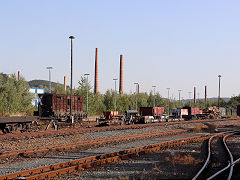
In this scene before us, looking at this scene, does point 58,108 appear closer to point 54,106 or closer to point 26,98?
point 54,106

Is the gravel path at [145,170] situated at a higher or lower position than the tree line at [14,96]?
lower

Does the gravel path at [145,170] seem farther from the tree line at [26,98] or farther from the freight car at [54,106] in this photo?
the tree line at [26,98]

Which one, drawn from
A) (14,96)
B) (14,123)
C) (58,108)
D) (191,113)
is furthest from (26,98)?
(14,123)

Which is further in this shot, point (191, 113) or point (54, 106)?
point (191, 113)

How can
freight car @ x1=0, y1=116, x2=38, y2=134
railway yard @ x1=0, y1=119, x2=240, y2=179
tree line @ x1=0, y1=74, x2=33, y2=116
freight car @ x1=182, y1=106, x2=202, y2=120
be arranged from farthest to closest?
freight car @ x1=182, y1=106, x2=202, y2=120 < tree line @ x1=0, y1=74, x2=33, y2=116 < freight car @ x1=0, y1=116, x2=38, y2=134 < railway yard @ x1=0, y1=119, x2=240, y2=179

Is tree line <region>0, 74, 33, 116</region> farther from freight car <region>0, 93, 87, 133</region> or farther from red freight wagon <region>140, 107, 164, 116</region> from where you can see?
red freight wagon <region>140, 107, 164, 116</region>

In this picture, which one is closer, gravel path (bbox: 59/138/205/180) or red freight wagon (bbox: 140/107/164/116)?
gravel path (bbox: 59/138/205/180)

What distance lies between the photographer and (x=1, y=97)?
51.8 meters

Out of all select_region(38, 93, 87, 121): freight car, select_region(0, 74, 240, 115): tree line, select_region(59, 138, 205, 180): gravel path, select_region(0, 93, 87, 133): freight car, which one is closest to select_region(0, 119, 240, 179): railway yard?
select_region(59, 138, 205, 180): gravel path

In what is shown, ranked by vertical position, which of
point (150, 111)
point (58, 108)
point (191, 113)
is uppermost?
point (58, 108)

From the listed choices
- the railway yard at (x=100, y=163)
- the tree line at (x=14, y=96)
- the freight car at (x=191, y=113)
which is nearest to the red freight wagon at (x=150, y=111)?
the freight car at (x=191, y=113)

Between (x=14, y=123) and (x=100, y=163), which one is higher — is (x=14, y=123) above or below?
above

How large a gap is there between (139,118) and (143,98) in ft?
145

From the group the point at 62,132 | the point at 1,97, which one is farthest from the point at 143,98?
the point at 62,132
